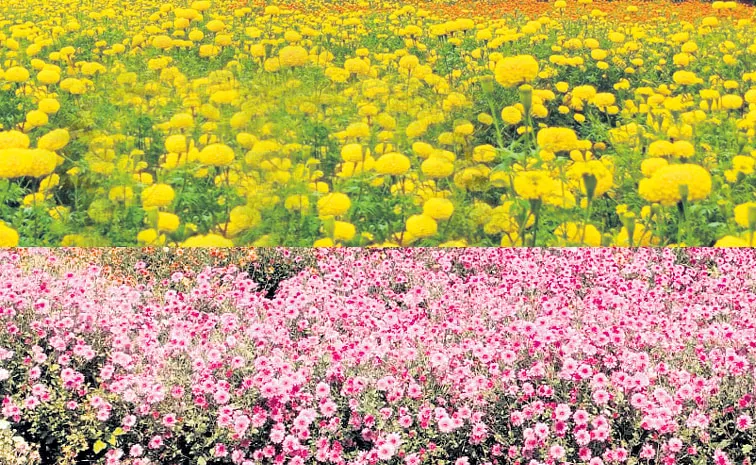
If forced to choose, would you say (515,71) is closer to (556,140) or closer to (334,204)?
(556,140)

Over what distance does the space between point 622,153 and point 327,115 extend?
125cm

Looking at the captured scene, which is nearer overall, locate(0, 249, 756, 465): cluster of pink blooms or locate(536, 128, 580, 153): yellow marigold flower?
locate(0, 249, 756, 465): cluster of pink blooms

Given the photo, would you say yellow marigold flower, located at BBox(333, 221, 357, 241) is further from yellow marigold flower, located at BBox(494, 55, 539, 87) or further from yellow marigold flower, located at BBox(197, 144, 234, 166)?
yellow marigold flower, located at BBox(494, 55, 539, 87)

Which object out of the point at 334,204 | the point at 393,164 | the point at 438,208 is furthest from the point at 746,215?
the point at 334,204

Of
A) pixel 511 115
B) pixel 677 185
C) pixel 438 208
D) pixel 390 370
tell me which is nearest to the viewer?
pixel 390 370

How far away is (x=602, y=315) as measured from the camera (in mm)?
3205

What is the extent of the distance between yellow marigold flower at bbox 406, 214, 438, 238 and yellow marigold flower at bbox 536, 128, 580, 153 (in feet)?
1.83

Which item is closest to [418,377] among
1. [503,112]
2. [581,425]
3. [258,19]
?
[581,425]

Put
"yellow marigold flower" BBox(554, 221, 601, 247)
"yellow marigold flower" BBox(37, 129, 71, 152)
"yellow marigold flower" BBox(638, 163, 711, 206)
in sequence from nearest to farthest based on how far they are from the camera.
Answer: "yellow marigold flower" BBox(638, 163, 711, 206), "yellow marigold flower" BBox(554, 221, 601, 247), "yellow marigold flower" BBox(37, 129, 71, 152)

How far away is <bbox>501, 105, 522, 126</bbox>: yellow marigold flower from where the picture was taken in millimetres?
3561

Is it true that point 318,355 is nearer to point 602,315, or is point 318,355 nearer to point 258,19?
point 602,315

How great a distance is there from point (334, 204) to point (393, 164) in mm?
291

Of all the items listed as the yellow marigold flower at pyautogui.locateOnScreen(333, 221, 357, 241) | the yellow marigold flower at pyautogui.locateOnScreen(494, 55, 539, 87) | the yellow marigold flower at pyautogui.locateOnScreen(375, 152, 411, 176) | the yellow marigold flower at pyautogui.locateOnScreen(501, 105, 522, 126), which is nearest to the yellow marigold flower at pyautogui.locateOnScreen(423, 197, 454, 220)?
the yellow marigold flower at pyautogui.locateOnScreen(375, 152, 411, 176)

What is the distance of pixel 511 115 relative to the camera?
11.7 feet
